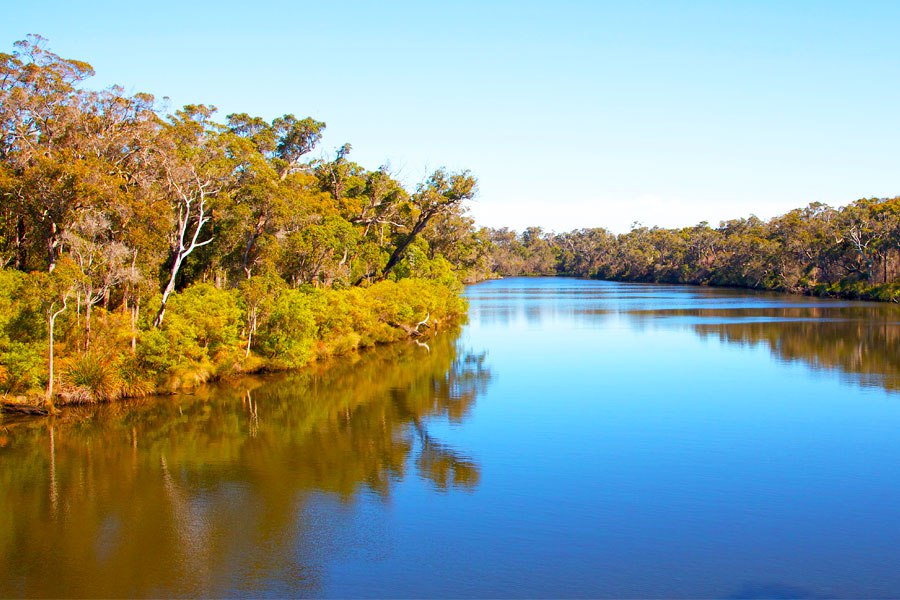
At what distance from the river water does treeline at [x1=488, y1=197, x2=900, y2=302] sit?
55.3 m

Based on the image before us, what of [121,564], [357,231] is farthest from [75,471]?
[357,231]

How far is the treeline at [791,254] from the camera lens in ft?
274

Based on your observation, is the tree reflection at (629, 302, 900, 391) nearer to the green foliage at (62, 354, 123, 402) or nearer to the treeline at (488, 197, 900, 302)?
the treeline at (488, 197, 900, 302)

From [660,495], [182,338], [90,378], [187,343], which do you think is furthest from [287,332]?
[660,495]

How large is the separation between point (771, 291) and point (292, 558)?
97.4 meters

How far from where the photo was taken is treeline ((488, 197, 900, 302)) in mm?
83438

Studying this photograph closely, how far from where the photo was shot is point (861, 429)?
2422 centimetres

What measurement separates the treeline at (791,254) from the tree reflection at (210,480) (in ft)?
218

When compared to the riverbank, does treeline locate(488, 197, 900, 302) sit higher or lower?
higher

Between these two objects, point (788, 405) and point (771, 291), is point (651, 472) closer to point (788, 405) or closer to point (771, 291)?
point (788, 405)

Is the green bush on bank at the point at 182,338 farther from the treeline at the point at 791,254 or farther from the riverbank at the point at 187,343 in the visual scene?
the treeline at the point at 791,254

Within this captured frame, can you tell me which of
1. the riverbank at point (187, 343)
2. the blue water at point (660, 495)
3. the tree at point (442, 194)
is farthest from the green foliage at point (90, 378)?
the tree at point (442, 194)

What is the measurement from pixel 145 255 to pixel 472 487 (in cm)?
1870

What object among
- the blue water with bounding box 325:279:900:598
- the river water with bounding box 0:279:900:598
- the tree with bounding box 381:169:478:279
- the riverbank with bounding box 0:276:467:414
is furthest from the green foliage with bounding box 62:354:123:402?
the tree with bounding box 381:169:478:279
